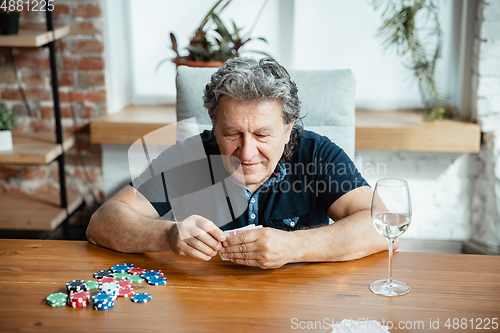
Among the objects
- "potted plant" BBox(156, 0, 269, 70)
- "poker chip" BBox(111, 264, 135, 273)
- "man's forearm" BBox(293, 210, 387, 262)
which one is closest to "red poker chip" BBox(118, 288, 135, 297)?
"poker chip" BBox(111, 264, 135, 273)

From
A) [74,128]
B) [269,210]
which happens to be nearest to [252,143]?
[269,210]

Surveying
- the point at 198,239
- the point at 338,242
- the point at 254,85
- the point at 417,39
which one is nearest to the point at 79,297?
the point at 198,239

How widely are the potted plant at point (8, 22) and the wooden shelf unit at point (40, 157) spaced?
0.04 meters

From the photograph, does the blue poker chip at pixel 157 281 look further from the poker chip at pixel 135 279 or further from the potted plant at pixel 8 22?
the potted plant at pixel 8 22

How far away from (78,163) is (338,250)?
198 centimetres

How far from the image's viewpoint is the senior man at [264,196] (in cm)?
122

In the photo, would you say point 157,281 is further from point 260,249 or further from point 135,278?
point 260,249

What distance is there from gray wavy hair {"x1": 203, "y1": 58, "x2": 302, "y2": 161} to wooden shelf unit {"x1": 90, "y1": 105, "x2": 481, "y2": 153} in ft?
3.12

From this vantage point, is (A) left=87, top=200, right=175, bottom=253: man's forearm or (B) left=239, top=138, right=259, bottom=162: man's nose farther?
(B) left=239, top=138, right=259, bottom=162: man's nose

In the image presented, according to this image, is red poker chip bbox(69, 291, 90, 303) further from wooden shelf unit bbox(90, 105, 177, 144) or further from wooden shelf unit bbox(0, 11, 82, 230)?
wooden shelf unit bbox(90, 105, 177, 144)

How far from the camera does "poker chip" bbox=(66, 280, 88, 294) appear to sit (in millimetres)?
1065

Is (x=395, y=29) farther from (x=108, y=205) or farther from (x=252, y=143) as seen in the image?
(x=108, y=205)

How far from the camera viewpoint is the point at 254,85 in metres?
1.42

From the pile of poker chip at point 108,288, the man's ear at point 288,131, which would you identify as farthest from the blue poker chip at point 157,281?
the man's ear at point 288,131
